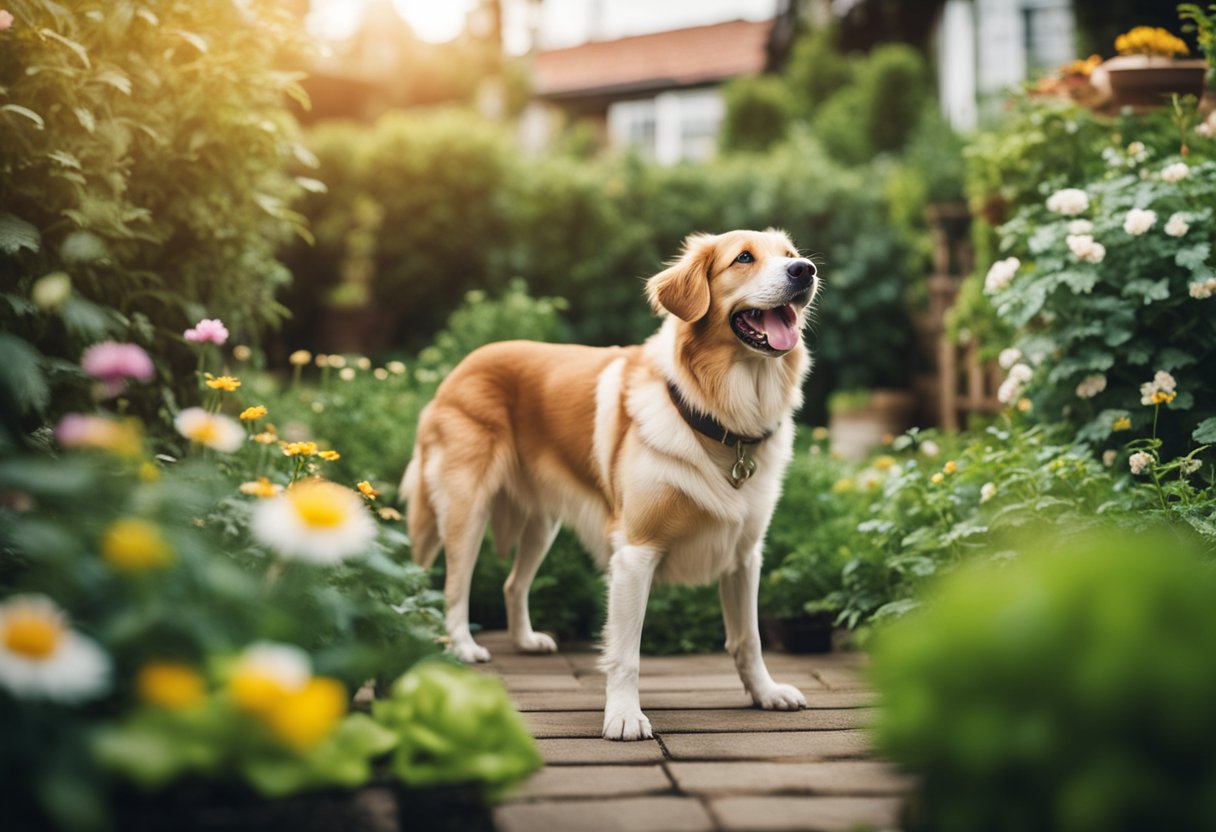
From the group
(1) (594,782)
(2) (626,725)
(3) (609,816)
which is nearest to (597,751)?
(2) (626,725)

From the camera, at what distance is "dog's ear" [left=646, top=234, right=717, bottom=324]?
10.2 feet

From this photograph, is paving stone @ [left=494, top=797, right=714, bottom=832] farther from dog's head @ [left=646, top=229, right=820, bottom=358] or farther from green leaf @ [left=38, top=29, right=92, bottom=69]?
green leaf @ [left=38, top=29, right=92, bottom=69]

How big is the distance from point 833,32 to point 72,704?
50.5ft

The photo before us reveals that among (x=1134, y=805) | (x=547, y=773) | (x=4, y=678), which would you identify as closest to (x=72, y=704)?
(x=4, y=678)

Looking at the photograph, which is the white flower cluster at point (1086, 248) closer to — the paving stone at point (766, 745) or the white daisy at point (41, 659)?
the paving stone at point (766, 745)

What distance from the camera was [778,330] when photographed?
308 centimetres

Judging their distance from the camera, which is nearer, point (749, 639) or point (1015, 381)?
point (749, 639)

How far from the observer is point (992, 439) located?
15.4ft

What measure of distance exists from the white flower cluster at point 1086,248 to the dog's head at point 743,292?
1210 millimetres

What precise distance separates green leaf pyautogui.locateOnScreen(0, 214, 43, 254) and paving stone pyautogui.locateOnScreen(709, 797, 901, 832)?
2.25 meters

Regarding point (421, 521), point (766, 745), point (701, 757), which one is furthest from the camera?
point (421, 521)

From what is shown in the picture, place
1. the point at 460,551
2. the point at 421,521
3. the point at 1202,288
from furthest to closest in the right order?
the point at 421,521 < the point at 460,551 < the point at 1202,288

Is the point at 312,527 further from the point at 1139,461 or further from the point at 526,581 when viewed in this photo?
the point at 1139,461

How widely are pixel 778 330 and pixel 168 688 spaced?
2086mm
